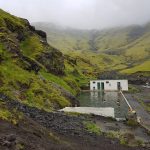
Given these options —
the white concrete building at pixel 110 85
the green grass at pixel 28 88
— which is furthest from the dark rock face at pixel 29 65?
the white concrete building at pixel 110 85

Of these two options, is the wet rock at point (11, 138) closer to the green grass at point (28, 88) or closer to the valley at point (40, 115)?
the valley at point (40, 115)

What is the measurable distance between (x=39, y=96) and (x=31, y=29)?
60.4m

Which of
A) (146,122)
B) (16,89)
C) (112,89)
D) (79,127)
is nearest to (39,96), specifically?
(16,89)

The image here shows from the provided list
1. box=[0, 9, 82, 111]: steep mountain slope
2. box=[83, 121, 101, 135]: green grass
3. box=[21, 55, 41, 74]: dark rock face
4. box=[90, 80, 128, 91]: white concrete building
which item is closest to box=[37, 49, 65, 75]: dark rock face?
box=[0, 9, 82, 111]: steep mountain slope

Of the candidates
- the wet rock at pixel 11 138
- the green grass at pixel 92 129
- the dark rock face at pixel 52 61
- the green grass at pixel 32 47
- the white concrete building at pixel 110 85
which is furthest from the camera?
the white concrete building at pixel 110 85

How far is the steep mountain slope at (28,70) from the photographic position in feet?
237

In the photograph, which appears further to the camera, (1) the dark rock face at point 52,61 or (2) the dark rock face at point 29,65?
(1) the dark rock face at point 52,61

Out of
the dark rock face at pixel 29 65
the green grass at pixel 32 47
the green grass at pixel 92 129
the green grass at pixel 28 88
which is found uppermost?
the green grass at pixel 32 47

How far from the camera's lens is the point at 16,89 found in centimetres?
7225

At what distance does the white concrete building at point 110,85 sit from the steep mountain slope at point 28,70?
86.9ft

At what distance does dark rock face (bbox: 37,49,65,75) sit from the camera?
115394mm

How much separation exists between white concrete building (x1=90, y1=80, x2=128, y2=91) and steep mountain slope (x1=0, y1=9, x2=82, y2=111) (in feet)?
86.9

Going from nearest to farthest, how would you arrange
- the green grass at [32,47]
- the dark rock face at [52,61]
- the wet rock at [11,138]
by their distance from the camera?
1. the wet rock at [11,138]
2. the green grass at [32,47]
3. the dark rock face at [52,61]

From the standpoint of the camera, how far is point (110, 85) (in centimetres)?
14700
